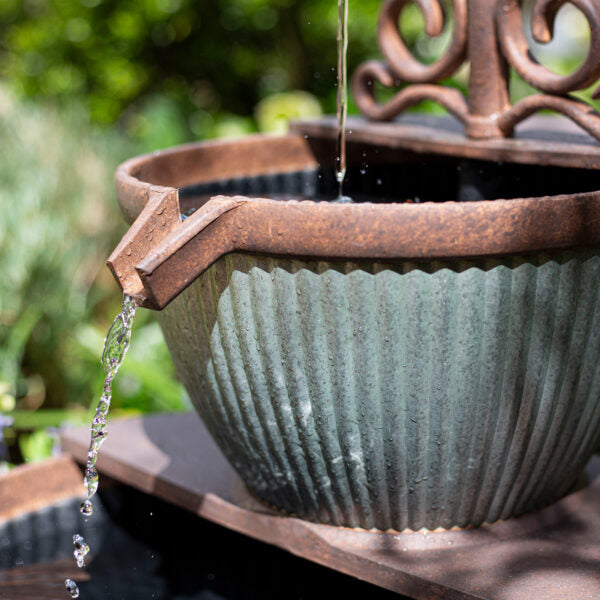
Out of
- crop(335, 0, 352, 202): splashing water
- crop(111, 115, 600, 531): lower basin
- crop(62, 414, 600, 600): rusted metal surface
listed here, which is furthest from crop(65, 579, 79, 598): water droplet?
crop(335, 0, 352, 202): splashing water

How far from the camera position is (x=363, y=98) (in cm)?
218

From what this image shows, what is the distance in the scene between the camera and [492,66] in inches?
70.5

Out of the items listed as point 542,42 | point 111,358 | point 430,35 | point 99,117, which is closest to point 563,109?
point 542,42

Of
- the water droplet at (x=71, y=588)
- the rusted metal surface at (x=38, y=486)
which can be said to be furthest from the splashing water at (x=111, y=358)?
the rusted metal surface at (x=38, y=486)

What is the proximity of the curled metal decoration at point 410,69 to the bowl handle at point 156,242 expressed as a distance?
2.45ft

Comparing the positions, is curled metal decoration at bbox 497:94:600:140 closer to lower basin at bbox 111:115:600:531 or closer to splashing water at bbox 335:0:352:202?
lower basin at bbox 111:115:600:531

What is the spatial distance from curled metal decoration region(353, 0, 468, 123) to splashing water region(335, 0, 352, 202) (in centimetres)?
15

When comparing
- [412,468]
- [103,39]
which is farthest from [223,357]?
[103,39]

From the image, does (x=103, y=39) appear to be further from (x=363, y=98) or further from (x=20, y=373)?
(x=363, y=98)

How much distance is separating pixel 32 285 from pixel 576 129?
2.11m

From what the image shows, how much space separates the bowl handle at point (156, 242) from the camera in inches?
51.6

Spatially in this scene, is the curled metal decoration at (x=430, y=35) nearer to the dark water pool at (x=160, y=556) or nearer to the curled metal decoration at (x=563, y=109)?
the curled metal decoration at (x=563, y=109)

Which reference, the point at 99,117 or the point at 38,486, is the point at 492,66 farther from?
the point at 99,117

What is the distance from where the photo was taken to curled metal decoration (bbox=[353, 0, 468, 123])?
187 centimetres
